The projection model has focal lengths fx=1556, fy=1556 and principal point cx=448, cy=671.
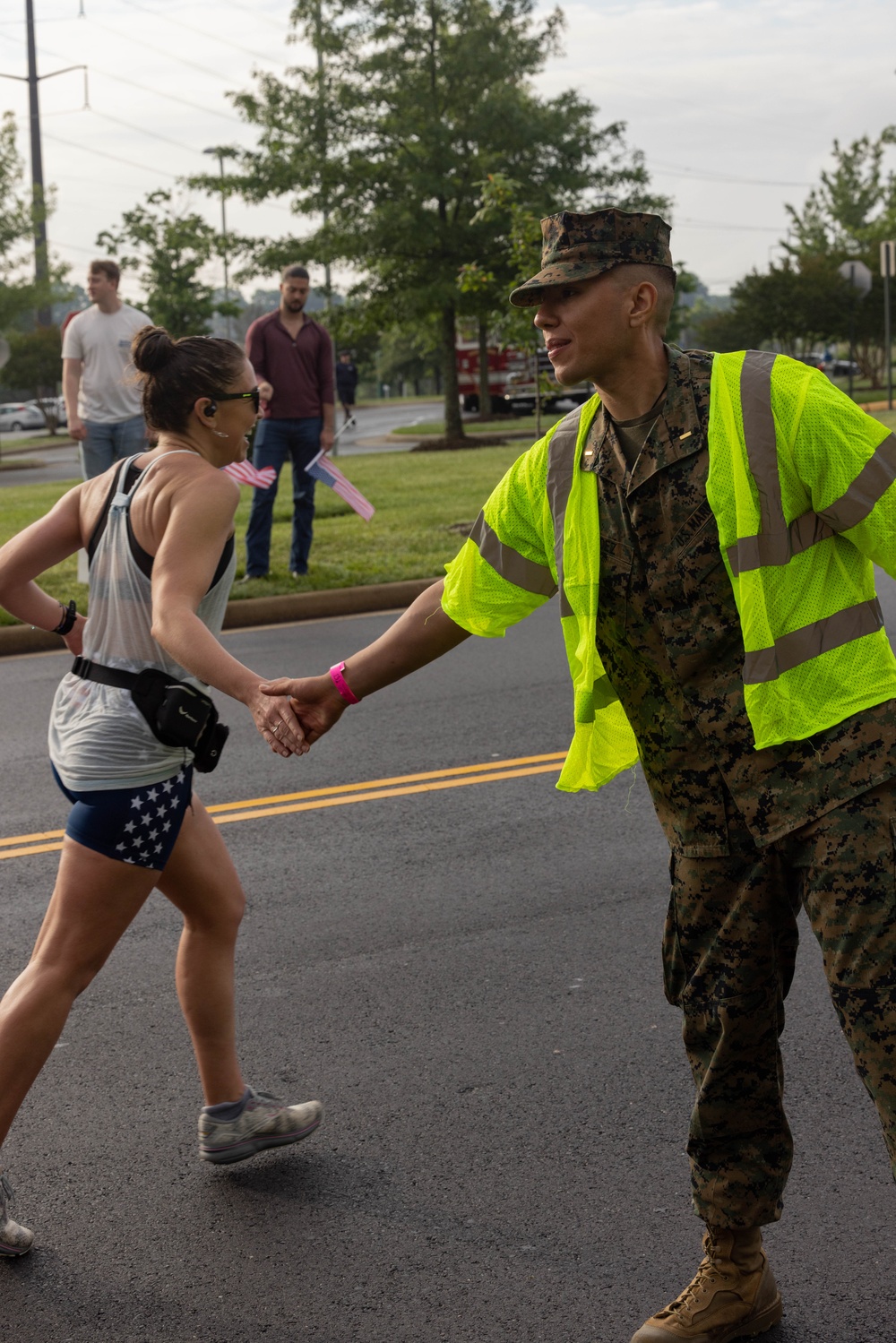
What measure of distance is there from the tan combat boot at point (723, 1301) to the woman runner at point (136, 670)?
131cm

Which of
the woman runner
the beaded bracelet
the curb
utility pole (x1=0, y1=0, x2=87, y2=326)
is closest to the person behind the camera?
the woman runner

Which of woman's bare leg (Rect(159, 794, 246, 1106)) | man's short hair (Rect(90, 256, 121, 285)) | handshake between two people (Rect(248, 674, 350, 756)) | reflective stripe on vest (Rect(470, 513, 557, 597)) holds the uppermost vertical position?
man's short hair (Rect(90, 256, 121, 285))

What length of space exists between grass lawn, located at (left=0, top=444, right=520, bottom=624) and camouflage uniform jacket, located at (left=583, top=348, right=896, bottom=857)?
27.4ft

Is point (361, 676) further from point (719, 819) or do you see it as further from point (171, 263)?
point (171, 263)

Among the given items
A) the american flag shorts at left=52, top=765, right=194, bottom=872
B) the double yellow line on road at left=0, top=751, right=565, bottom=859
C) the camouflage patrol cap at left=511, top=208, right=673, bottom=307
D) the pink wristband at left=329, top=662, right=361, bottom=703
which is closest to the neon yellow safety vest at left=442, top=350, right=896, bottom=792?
the camouflage patrol cap at left=511, top=208, right=673, bottom=307

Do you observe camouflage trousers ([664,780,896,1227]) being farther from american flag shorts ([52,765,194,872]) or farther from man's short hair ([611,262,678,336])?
american flag shorts ([52,765,194,872])

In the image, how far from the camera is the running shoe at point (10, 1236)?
3258 mm

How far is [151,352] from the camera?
337 centimetres

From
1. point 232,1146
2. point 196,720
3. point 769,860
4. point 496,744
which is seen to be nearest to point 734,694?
point 769,860

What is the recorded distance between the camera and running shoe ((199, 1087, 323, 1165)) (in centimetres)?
365

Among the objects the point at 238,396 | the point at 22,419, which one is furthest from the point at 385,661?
the point at 22,419

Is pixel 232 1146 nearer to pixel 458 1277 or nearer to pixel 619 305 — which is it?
pixel 458 1277

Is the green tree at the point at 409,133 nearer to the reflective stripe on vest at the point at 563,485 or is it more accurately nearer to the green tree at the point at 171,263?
the green tree at the point at 171,263

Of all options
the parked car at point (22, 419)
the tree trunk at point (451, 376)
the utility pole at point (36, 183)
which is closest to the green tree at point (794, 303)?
the tree trunk at point (451, 376)
